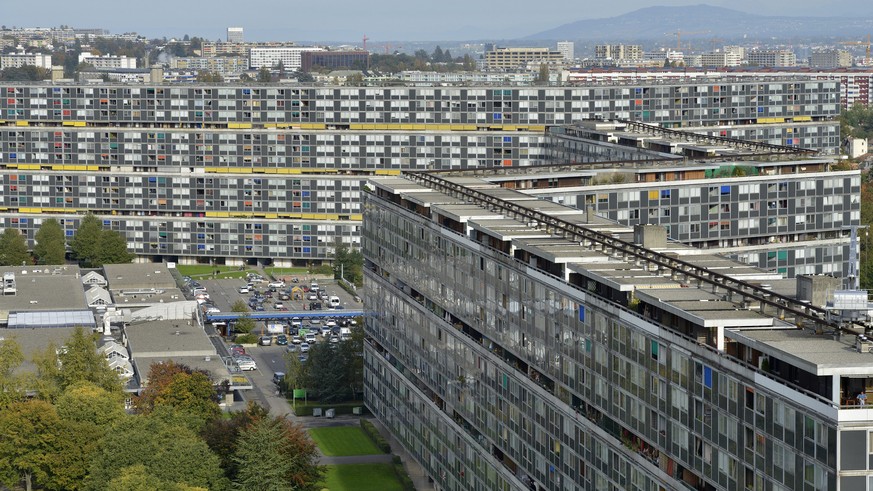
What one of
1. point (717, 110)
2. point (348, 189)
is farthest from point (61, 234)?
point (717, 110)

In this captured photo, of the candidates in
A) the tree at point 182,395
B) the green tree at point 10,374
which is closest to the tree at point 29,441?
the green tree at point 10,374

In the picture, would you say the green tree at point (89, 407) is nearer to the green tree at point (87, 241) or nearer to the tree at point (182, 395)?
Answer: the tree at point (182, 395)

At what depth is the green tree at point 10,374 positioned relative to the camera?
95.2m

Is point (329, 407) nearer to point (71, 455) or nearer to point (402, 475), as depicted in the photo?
point (402, 475)

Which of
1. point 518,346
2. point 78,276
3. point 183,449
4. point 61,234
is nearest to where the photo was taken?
point 518,346

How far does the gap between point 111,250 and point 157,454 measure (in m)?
87.8

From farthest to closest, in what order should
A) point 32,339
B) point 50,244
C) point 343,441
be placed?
point 50,244 < point 32,339 < point 343,441

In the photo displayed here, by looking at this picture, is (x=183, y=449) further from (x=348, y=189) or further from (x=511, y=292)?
(x=348, y=189)

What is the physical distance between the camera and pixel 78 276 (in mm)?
145000

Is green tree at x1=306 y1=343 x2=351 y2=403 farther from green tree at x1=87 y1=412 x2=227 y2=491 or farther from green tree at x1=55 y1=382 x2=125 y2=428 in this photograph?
green tree at x1=87 y1=412 x2=227 y2=491

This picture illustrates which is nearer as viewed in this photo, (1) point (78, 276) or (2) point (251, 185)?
(1) point (78, 276)

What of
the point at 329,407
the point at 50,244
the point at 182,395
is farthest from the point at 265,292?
the point at 182,395

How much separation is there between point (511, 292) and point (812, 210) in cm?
4269

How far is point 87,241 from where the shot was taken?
167 metres
